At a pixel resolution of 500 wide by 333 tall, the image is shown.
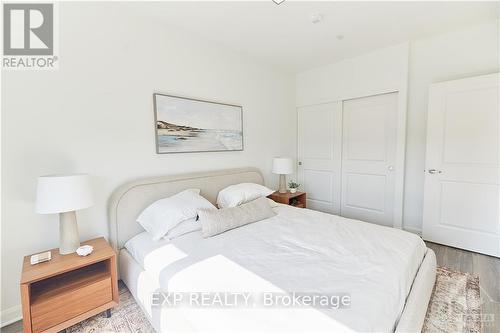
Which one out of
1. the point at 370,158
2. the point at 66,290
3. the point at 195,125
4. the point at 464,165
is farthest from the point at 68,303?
the point at 464,165

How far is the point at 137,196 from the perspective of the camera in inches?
83.5

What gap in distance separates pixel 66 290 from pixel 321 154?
3602mm

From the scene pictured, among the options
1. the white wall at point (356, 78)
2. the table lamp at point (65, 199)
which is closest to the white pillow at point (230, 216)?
the table lamp at point (65, 199)

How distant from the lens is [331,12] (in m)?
2.26

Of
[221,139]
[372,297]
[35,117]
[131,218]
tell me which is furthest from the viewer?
[221,139]

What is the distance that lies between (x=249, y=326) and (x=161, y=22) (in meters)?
2.72

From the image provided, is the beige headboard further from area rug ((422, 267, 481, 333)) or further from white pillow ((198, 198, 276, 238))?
area rug ((422, 267, 481, 333))

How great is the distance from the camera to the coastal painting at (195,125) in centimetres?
239

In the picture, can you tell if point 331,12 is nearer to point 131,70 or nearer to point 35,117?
point 131,70

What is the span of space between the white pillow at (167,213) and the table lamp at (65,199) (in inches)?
18.9

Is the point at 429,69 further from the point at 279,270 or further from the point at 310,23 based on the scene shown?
the point at 279,270

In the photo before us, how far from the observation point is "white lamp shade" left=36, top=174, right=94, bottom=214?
150 cm

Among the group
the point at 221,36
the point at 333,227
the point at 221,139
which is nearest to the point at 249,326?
the point at 333,227

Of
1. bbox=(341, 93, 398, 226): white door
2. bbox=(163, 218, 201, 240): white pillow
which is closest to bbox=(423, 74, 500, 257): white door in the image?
bbox=(341, 93, 398, 226): white door
